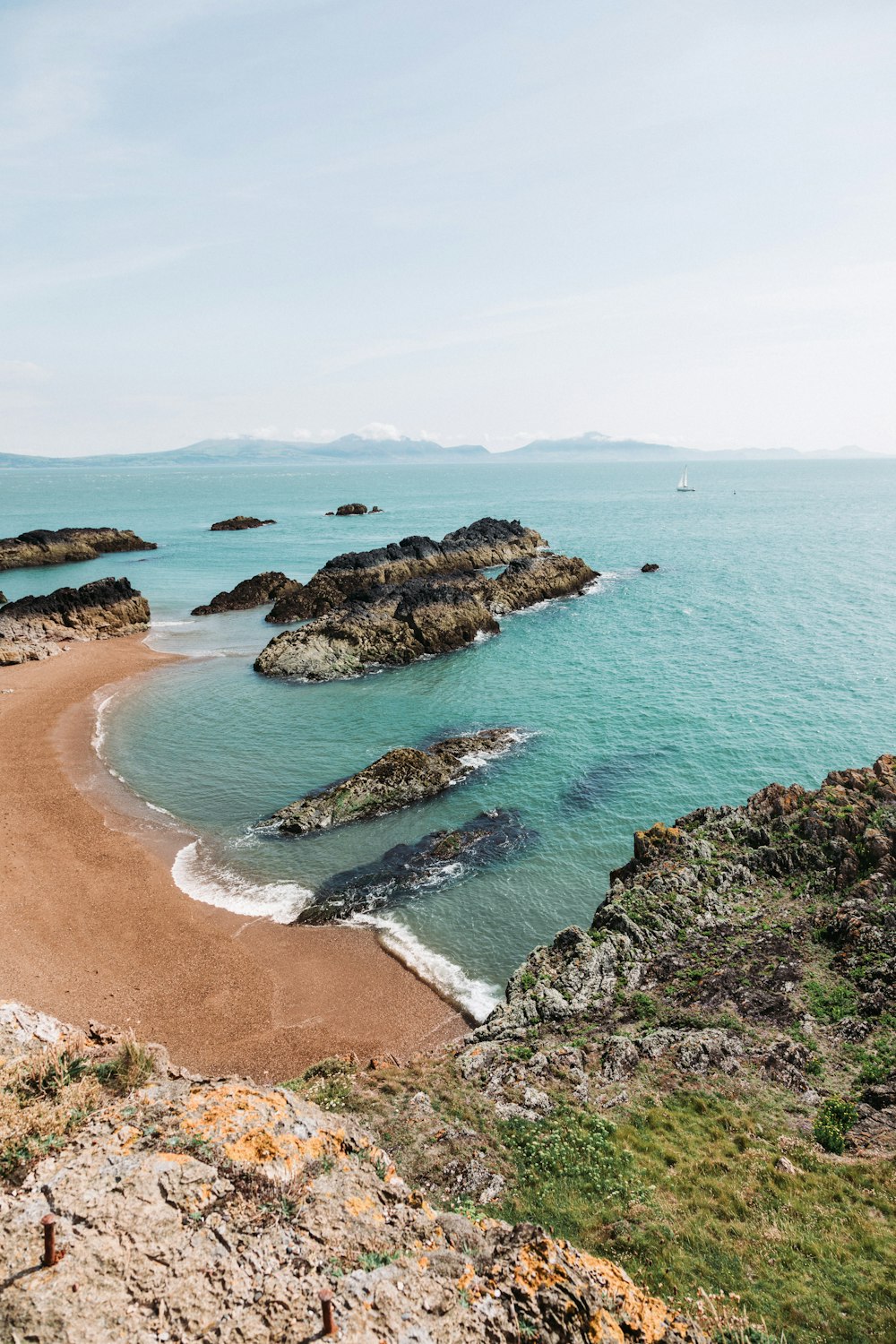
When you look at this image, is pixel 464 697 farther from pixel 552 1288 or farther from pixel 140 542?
pixel 140 542

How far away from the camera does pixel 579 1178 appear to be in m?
11.4

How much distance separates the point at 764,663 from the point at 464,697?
70.3ft

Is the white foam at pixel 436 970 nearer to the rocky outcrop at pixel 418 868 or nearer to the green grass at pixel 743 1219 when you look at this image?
the rocky outcrop at pixel 418 868

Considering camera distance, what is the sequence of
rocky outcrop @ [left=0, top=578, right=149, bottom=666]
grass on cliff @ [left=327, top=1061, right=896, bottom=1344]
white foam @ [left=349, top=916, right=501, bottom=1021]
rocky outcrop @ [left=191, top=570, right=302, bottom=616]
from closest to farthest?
grass on cliff @ [left=327, top=1061, right=896, bottom=1344]
white foam @ [left=349, top=916, right=501, bottom=1021]
rocky outcrop @ [left=0, top=578, right=149, bottom=666]
rocky outcrop @ [left=191, top=570, right=302, bottom=616]

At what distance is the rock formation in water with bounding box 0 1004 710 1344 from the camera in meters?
6.73

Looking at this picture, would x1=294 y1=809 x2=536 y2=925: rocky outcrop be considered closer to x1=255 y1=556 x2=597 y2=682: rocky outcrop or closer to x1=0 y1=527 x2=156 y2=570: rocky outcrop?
x1=255 y1=556 x2=597 y2=682: rocky outcrop

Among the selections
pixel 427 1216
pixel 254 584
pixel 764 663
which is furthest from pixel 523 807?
pixel 254 584

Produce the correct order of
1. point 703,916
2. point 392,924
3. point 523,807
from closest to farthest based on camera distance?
1. point 703,916
2. point 392,924
3. point 523,807

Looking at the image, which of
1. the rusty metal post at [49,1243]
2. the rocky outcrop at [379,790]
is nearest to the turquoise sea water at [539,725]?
the rocky outcrop at [379,790]

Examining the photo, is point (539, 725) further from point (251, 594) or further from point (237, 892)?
point (251, 594)

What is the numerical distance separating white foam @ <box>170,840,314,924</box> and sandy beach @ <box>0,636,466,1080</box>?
0.40 m

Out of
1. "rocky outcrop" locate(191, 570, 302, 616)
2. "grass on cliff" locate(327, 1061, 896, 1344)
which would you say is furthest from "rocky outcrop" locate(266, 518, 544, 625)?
"grass on cliff" locate(327, 1061, 896, 1344)

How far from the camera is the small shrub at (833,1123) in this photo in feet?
39.4

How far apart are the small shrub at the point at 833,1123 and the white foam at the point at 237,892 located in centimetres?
1576
